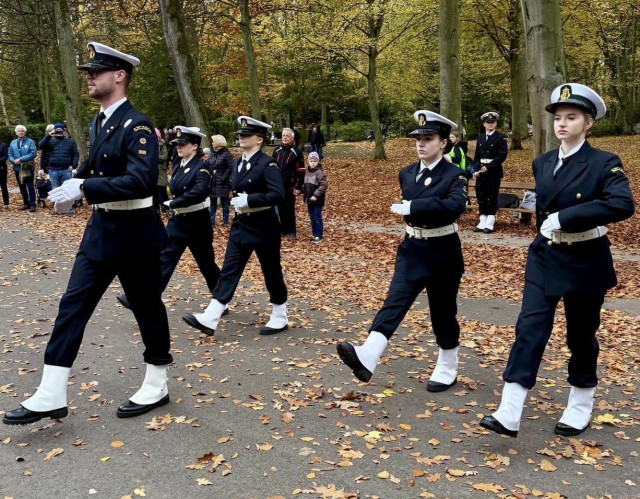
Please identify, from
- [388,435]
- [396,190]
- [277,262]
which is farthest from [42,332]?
[396,190]

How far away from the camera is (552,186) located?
4176 mm

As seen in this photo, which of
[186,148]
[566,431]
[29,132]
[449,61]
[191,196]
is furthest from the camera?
[29,132]

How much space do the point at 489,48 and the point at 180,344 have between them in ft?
119

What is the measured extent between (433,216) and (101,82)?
258 centimetres

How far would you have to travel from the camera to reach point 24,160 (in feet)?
54.9

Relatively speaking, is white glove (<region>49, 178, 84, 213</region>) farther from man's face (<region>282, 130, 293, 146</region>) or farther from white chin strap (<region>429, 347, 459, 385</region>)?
man's face (<region>282, 130, 293, 146</region>)

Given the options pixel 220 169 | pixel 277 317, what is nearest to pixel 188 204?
pixel 277 317

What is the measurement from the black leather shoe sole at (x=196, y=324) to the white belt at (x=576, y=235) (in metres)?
3.57

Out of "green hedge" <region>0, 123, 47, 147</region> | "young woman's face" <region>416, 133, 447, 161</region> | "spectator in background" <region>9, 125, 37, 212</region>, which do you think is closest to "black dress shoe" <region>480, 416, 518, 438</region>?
"young woman's face" <region>416, 133, 447, 161</region>

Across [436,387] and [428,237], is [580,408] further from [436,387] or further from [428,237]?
[428,237]

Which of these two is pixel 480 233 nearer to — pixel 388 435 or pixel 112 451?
pixel 388 435

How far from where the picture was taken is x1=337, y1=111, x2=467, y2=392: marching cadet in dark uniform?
4742 mm

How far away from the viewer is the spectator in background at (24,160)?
656 inches

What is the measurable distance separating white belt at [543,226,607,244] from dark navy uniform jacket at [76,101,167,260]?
2.73 m
